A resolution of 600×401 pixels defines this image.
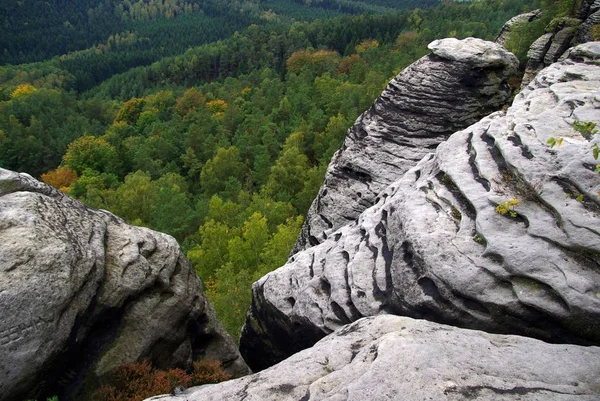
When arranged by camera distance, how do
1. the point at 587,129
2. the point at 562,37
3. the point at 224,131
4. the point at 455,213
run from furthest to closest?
the point at 224,131, the point at 562,37, the point at 455,213, the point at 587,129

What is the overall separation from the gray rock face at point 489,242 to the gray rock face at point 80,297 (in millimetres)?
3803

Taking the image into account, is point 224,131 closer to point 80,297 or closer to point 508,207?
point 80,297

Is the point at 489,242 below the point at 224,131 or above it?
above

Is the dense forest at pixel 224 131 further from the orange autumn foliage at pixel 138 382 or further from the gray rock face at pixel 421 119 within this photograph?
the orange autumn foliage at pixel 138 382

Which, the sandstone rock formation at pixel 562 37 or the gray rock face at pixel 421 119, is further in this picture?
the sandstone rock formation at pixel 562 37

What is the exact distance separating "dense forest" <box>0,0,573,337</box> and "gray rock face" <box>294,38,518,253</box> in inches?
359

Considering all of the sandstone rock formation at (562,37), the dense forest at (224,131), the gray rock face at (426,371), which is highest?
the sandstone rock formation at (562,37)

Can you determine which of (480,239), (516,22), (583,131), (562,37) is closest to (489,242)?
(480,239)

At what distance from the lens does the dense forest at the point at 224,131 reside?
1559 inches

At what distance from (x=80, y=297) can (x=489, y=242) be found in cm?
1021

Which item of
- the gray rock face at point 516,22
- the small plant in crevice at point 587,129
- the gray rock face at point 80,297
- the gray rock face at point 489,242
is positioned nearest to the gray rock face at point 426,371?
the gray rock face at point 489,242

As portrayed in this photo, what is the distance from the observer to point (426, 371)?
7.28 metres

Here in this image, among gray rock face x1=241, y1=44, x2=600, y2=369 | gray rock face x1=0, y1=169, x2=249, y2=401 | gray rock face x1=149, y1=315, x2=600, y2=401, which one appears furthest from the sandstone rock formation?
gray rock face x1=0, y1=169, x2=249, y2=401

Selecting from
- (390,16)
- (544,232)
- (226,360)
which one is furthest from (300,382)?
(390,16)
